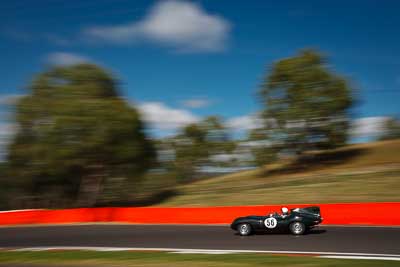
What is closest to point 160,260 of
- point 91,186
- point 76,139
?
point 76,139

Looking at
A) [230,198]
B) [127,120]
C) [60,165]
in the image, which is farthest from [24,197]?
[230,198]

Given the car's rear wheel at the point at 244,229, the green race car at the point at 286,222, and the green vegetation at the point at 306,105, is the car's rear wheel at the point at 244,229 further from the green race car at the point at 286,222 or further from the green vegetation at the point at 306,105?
the green vegetation at the point at 306,105

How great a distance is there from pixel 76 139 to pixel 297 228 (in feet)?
66.1

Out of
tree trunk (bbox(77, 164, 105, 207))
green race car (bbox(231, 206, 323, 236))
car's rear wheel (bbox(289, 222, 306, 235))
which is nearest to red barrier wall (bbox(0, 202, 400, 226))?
green race car (bbox(231, 206, 323, 236))

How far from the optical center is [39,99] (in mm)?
33938

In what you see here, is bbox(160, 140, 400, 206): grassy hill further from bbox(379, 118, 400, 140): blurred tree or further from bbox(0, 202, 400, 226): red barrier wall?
bbox(379, 118, 400, 140): blurred tree

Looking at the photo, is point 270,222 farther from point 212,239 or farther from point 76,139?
point 76,139

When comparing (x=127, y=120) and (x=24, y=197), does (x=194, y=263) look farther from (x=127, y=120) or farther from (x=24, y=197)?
(x=24, y=197)

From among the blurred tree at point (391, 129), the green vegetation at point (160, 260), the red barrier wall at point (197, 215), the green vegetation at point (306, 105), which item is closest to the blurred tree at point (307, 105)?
the green vegetation at point (306, 105)

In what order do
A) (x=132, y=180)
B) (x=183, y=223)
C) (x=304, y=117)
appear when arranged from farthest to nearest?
(x=304, y=117), (x=132, y=180), (x=183, y=223)

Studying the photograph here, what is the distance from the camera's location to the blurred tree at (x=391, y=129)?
97831 mm

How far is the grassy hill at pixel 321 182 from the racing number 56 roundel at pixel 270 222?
13.7m

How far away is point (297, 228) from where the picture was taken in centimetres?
1594

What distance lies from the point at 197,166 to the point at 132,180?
40221 millimetres
